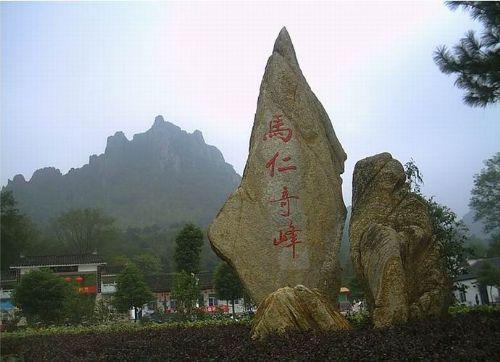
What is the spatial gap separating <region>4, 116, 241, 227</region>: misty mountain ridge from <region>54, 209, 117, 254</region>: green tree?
21528 mm

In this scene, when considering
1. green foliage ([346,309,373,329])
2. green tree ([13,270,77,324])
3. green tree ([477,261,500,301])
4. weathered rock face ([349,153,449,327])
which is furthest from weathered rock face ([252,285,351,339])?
green tree ([477,261,500,301])

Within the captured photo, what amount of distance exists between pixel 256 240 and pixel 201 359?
2747 mm

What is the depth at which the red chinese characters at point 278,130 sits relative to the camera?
6977mm

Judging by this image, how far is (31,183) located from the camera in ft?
206

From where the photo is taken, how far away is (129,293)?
17.2m

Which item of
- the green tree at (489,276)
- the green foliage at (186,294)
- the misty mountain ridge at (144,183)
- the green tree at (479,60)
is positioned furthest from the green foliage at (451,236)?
the misty mountain ridge at (144,183)

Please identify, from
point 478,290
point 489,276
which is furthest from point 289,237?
point 478,290

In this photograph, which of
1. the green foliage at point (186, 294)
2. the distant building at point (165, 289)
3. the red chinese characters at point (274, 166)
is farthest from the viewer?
the distant building at point (165, 289)

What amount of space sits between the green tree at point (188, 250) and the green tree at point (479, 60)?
11459 mm

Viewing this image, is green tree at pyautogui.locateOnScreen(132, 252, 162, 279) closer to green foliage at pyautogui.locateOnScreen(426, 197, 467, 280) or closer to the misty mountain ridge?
the misty mountain ridge

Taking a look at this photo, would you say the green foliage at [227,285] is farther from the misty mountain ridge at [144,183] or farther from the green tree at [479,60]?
the misty mountain ridge at [144,183]

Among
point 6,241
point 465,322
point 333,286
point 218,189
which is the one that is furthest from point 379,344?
point 218,189

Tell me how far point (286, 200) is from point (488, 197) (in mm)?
20635

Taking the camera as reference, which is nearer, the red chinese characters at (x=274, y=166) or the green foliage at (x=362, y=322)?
the green foliage at (x=362, y=322)
